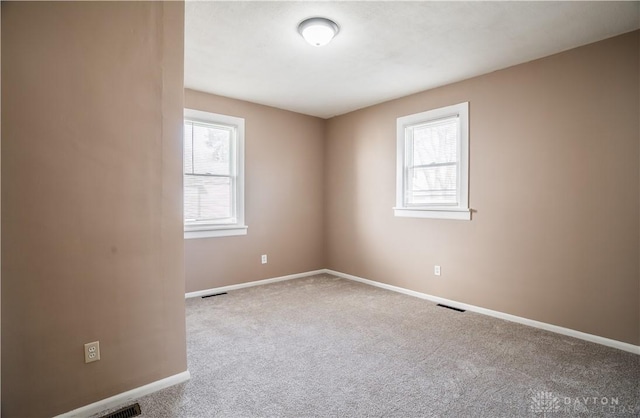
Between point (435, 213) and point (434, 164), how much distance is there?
60cm

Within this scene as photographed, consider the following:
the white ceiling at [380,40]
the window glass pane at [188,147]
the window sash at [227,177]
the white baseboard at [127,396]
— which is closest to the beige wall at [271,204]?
the window sash at [227,177]

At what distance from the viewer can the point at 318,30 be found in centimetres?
262

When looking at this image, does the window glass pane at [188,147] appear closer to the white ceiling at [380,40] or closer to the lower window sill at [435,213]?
the white ceiling at [380,40]

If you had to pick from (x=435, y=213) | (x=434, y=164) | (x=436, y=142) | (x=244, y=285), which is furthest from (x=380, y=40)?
(x=244, y=285)

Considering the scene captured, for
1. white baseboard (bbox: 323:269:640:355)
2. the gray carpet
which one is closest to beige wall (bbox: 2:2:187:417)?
the gray carpet

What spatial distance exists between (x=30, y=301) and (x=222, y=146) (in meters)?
3.11

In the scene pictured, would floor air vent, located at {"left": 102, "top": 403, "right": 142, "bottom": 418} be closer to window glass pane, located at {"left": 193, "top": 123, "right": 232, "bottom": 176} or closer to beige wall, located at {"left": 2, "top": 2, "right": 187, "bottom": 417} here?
beige wall, located at {"left": 2, "top": 2, "right": 187, "bottom": 417}

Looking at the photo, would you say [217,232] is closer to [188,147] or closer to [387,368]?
[188,147]

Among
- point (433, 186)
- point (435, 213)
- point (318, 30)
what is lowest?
point (435, 213)

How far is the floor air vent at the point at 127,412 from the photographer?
192 centimetres

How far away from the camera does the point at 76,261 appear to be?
190 centimetres

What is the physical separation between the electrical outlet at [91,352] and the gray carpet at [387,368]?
0.39 metres

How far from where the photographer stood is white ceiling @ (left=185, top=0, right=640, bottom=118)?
96.1 inches

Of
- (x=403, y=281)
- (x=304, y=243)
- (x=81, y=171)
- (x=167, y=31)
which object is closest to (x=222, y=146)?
(x=304, y=243)
